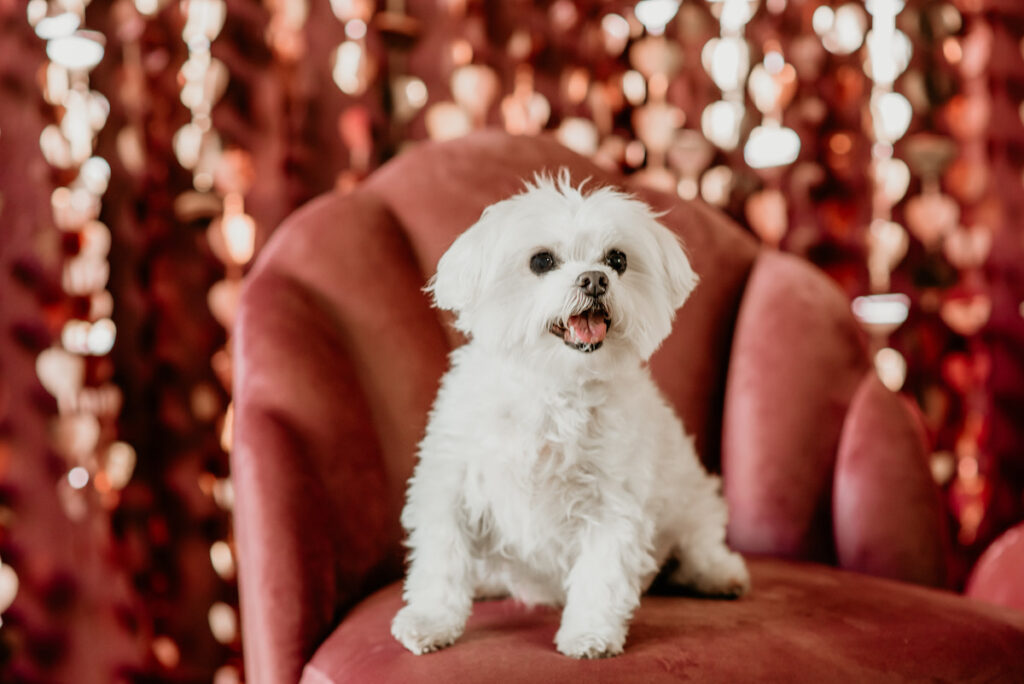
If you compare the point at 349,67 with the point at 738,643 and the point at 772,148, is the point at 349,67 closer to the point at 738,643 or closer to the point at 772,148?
the point at 772,148

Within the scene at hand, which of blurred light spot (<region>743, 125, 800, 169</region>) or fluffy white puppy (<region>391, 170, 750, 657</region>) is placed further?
blurred light spot (<region>743, 125, 800, 169</region>)

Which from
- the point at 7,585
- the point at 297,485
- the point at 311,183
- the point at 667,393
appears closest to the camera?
the point at 297,485

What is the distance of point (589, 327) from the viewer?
3.18 ft

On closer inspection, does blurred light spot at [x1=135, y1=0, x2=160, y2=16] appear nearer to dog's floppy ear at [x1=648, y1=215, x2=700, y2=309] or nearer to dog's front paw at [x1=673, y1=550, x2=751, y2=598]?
dog's floppy ear at [x1=648, y1=215, x2=700, y2=309]

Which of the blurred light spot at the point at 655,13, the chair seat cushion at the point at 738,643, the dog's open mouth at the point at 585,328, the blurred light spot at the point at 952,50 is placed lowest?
the chair seat cushion at the point at 738,643

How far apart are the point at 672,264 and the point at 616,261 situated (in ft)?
0.33

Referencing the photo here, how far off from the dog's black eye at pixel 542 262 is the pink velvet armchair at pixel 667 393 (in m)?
0.32

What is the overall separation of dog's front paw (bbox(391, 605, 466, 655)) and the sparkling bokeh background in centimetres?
103

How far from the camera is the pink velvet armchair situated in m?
1.06

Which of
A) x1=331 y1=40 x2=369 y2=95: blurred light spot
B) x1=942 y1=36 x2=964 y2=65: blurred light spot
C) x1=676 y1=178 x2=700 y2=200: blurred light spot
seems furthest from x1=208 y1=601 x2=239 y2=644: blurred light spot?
x1=942 y1=36 x2=964 y2=65: blurred light spot

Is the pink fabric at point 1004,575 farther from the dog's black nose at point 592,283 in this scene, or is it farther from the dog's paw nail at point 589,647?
the dog's black nose at point 592,283

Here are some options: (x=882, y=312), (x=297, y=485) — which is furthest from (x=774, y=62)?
(x=297, y=485)

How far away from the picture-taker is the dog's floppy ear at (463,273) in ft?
3.28

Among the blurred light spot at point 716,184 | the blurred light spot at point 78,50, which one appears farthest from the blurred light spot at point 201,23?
the blurred light spot at point 716,184
